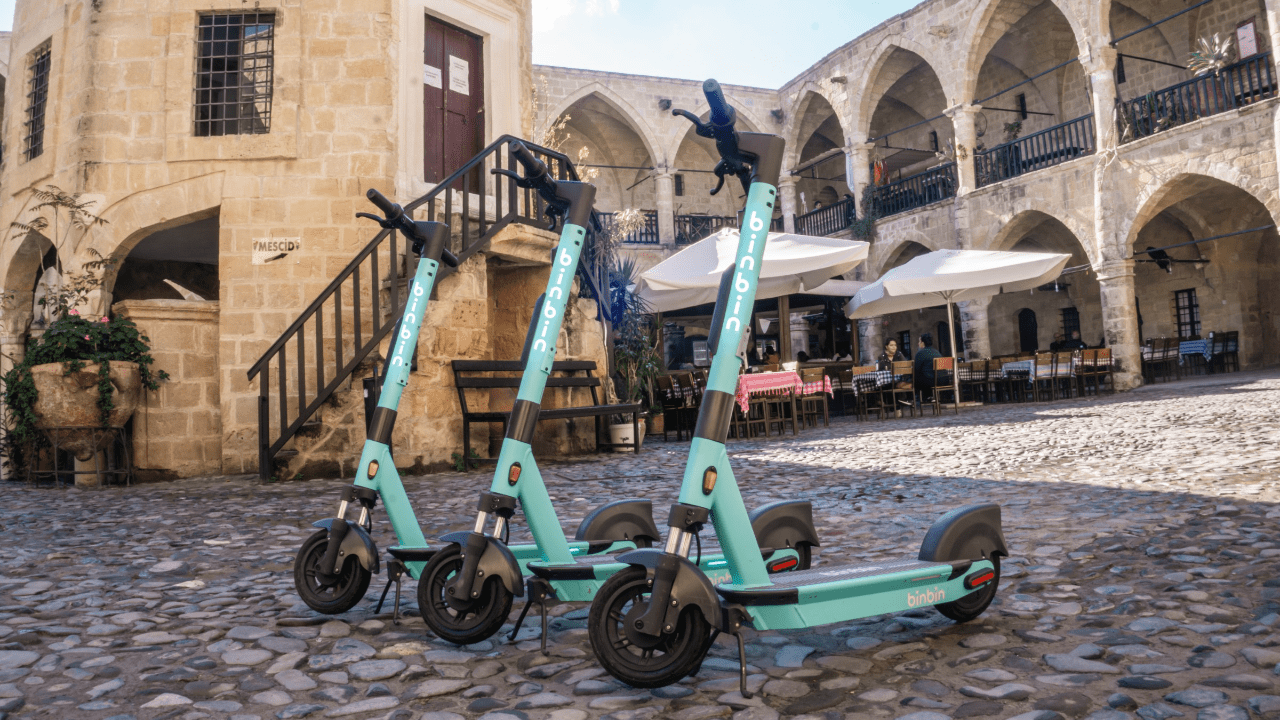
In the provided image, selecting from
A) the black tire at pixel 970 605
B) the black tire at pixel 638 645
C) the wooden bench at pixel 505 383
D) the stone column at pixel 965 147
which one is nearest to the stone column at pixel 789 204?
the stone column at pixel 965 147

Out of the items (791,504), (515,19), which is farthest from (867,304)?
(791,504)

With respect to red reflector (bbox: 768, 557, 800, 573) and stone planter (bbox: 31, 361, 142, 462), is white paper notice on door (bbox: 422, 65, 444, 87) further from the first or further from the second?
red reflector (bbox: 768, 557, 800, 573)

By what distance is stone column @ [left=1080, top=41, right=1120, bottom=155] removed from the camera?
15.8m

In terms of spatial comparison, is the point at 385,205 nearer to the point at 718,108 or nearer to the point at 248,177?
the point at 718,108

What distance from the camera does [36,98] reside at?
9.23 m

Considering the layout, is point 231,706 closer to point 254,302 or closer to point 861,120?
point 254,302

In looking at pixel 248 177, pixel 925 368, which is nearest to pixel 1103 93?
pixel 925 368

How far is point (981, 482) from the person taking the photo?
16.5 feet

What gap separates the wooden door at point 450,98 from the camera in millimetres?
8820

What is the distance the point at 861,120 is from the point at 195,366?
18241 millimetres

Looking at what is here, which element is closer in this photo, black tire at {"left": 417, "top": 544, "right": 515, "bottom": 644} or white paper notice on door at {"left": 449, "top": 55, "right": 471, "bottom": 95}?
black tire at {"left": 417, "top": 544, "right": 515, "bottom": 644}

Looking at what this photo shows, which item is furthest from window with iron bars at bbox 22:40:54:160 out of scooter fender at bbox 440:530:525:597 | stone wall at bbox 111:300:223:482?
scooter fender at bbox 440:530:525:597

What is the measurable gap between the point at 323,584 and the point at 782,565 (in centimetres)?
147

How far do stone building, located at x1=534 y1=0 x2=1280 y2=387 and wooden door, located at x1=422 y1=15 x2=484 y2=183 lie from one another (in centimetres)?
1195
